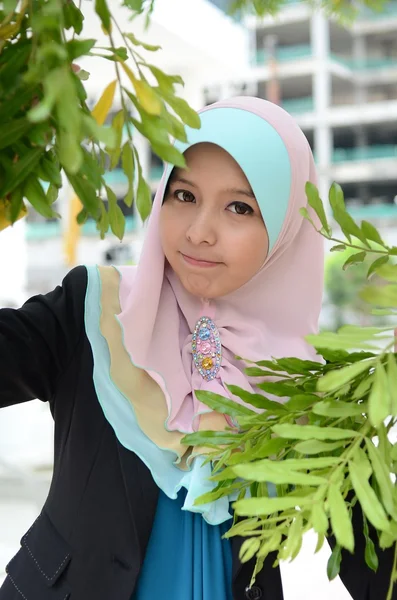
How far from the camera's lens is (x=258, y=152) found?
3.22ft

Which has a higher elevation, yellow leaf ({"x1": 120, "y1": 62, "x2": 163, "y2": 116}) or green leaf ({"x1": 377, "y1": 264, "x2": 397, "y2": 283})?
yellow leaf ({"x1": 120, "y1": 62, "x2": 163, "y2": 116})

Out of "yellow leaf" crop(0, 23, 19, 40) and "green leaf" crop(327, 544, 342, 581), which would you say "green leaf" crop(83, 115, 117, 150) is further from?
"green leaf" crop(327, 544, 342, 581)

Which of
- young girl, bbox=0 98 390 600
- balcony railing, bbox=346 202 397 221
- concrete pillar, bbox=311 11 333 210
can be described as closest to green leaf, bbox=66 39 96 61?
young girl, bbox=0 98 390 600

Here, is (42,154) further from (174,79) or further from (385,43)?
(385,43)

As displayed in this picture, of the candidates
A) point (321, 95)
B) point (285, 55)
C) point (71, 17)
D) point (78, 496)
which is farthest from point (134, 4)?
point (285, 55)

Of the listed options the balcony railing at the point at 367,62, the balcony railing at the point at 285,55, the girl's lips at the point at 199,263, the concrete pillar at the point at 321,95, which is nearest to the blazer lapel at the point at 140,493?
the girl's lips at the point at 199,263

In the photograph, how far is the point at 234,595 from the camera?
94 centimetres

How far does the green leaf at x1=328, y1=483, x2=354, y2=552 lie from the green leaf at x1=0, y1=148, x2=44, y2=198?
11.3 inches

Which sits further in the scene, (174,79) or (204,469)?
(204,469)

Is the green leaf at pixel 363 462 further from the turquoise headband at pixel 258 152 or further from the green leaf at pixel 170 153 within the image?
the turquoise headband at pixel 258 152

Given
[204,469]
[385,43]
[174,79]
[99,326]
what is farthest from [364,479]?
[385,43]

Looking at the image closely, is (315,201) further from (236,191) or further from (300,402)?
(236,191)

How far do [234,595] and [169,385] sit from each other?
0.26m

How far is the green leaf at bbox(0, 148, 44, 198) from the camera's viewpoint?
52 cm
